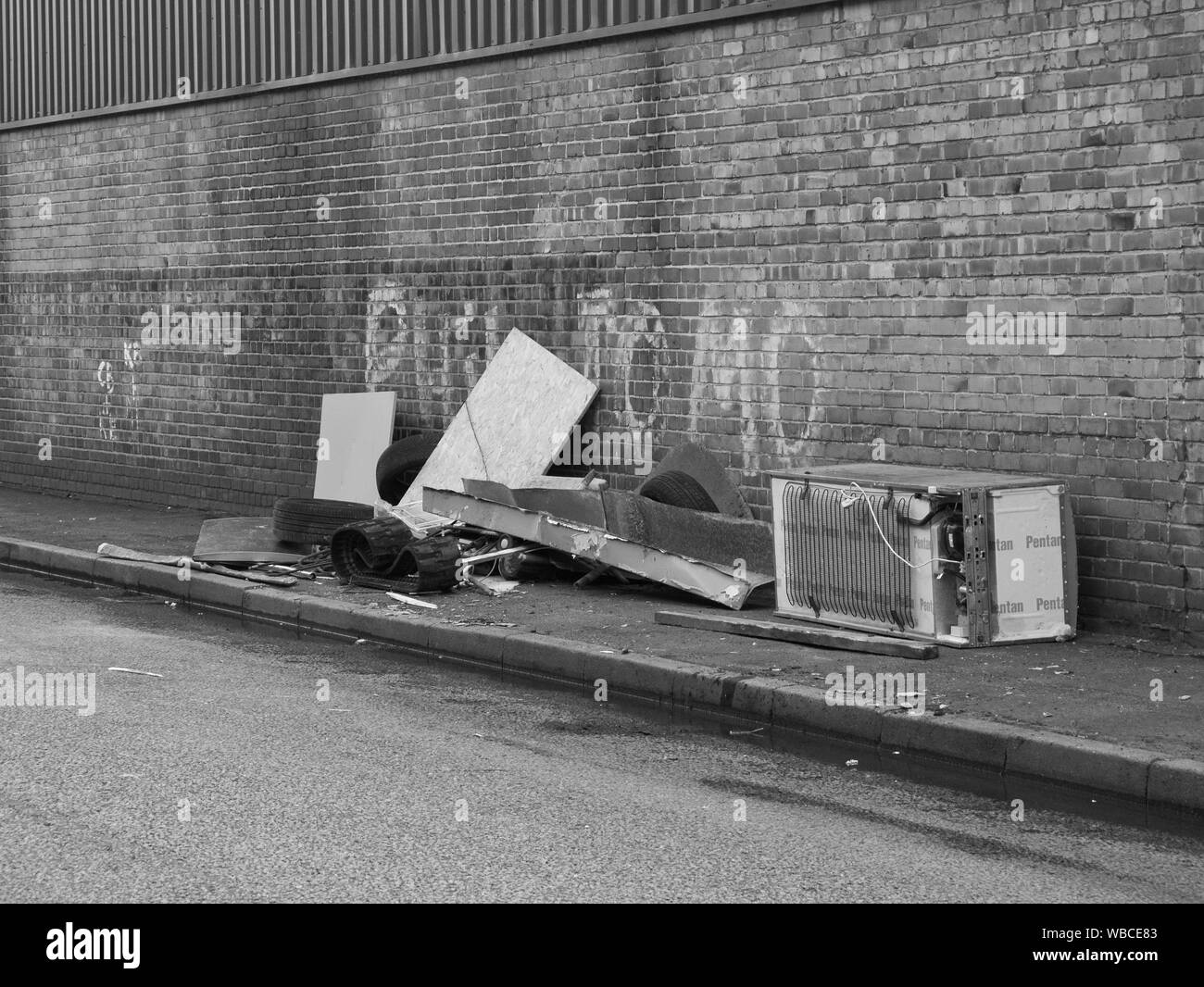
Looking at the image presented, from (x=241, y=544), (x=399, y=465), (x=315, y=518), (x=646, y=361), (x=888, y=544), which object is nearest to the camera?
(x=888, y=544)

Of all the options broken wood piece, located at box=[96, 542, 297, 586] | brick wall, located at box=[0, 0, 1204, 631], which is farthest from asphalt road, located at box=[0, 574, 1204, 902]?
brick wall, located at box=[0, 0, 1204, 631]

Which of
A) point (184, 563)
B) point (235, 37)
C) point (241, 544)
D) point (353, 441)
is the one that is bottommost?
point (184, 563)

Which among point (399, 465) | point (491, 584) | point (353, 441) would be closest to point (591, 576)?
point (491, 584)

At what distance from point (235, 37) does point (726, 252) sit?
7056 mm

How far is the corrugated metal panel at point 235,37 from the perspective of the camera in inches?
554

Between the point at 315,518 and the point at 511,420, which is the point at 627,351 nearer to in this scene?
the point at 511,420

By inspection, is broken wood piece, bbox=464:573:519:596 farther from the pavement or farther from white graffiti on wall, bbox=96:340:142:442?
white graffiti on wall, bbox=96:340:142:442

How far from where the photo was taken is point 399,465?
14625 mm

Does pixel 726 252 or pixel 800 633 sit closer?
pixel 800 633

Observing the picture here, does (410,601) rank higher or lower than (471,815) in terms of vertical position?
higher

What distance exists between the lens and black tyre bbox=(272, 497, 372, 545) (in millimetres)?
13766

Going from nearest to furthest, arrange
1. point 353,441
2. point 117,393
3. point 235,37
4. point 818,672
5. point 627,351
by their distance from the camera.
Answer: point 818,672, point 627,351, point 353,441, point 235,37, point 117,393

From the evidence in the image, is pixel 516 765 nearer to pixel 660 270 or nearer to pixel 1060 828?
pixel 1060 828

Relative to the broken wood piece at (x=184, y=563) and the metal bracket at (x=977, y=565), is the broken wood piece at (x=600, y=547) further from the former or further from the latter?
the metal bracket at (x=977, y=565)
